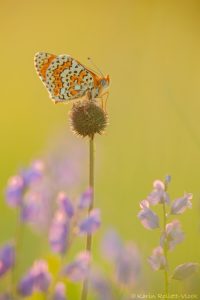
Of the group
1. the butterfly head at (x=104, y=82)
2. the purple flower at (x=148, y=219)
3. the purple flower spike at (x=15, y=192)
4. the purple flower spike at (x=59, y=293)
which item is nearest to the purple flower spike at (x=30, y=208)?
the purple flower spike at (x=15, y=192)

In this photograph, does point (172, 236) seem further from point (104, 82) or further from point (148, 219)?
point (104, 82)

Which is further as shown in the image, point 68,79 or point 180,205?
point 68,79

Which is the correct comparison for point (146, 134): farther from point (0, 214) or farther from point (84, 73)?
point (0, 214)

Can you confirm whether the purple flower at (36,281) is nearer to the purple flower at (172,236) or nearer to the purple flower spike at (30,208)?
the purple flower spike at (30,208)

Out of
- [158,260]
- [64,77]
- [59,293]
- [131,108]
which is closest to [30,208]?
[59,293]

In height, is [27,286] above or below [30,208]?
below

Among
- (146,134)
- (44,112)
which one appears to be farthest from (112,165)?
(44,112)
